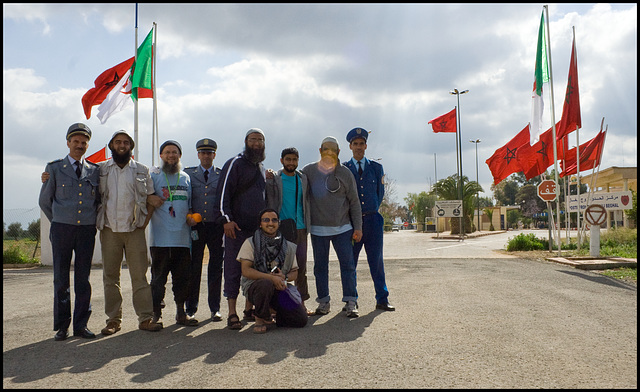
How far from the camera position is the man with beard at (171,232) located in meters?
5.39

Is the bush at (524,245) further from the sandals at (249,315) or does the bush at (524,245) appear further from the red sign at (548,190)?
the sandals at (249,315)

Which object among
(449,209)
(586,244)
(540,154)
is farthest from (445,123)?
(586,244)

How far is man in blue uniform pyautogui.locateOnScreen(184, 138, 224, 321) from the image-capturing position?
573 cm

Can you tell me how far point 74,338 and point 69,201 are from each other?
1.32 meters

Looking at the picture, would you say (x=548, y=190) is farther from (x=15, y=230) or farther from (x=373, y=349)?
(x=15, y=230)

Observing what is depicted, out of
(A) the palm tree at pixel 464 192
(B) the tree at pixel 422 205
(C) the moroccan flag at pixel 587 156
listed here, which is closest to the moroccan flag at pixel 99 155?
(C) the moroccan flag at pixel 587 156

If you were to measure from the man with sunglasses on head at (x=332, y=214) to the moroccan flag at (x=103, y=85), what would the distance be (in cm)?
1058

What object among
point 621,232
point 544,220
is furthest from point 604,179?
point 544,220

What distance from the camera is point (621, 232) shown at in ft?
64.6

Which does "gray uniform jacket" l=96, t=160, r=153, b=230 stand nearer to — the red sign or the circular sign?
the circular sign

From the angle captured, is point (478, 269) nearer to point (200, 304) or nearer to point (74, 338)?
point (200, 304)

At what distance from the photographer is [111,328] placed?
503 centimetres

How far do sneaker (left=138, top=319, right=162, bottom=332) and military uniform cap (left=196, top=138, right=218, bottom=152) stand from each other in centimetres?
205

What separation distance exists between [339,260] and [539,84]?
13633 millimetres
